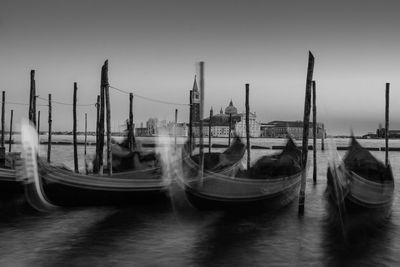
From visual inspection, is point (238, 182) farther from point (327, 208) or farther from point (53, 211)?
point (53, 211)

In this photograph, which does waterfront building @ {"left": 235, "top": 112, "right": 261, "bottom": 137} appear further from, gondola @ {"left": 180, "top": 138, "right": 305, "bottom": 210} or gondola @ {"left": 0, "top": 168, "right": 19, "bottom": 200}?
gondola @ {"left": 0, "top": 168, "right": 19, "bottom": 200}

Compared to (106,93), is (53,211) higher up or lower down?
lower down

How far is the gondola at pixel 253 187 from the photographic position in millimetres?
9875

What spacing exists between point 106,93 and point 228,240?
640 centimetres

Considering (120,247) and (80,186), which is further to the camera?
(80,186)

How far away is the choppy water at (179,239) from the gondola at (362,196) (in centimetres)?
38

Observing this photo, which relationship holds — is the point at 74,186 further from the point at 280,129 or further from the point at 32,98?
the point at 280,129

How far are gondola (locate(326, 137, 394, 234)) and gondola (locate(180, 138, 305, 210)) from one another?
1.11 meters

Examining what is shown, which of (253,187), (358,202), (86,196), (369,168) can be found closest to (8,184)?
(86,196)

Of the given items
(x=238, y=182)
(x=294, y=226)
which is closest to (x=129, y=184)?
(x=238, y=182)

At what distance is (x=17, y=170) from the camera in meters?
12.1

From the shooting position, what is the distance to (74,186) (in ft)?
34.6

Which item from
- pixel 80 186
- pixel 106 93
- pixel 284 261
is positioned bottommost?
pixel 284 261

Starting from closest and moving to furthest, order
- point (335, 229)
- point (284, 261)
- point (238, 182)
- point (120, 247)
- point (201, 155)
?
point (284, 261) < point (120, 247) < point (335, 229) < point (238, 182) < point (201, 155)
